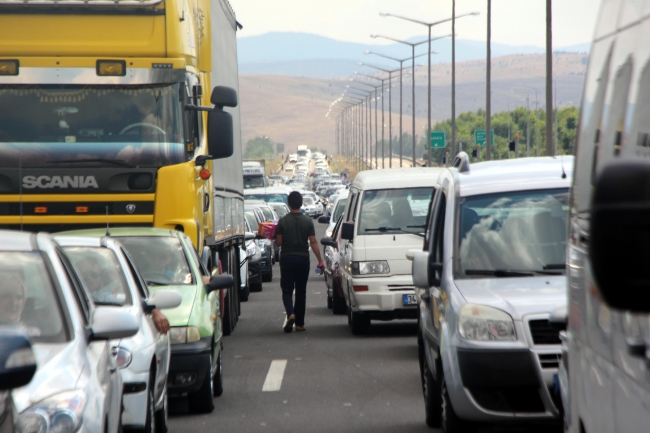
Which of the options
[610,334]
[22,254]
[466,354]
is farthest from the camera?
[466,354]

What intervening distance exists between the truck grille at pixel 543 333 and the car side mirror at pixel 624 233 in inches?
196

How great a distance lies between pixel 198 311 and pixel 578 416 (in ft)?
19.0

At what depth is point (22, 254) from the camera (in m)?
5.65

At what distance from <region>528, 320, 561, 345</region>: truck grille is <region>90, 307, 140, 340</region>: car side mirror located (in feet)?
8.50

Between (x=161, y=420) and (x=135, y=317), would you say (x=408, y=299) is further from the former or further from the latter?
(x=135, y=317)

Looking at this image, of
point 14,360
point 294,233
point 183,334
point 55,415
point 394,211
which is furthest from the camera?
point 294,233

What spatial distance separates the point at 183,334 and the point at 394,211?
22.1 ft

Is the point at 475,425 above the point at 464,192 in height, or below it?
below

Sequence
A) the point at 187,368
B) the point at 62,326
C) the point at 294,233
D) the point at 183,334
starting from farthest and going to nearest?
the point at 294,233, the point at 183,334, the point at 187,368, the point at 62,326

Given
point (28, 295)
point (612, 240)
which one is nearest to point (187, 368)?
point (28, 295)

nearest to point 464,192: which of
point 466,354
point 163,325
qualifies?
point 466,354

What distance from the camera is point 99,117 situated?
11930 mm

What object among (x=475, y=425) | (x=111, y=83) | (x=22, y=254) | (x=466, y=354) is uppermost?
(x=111, y=83)

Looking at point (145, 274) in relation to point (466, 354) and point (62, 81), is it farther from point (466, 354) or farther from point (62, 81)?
point (466, 354)
